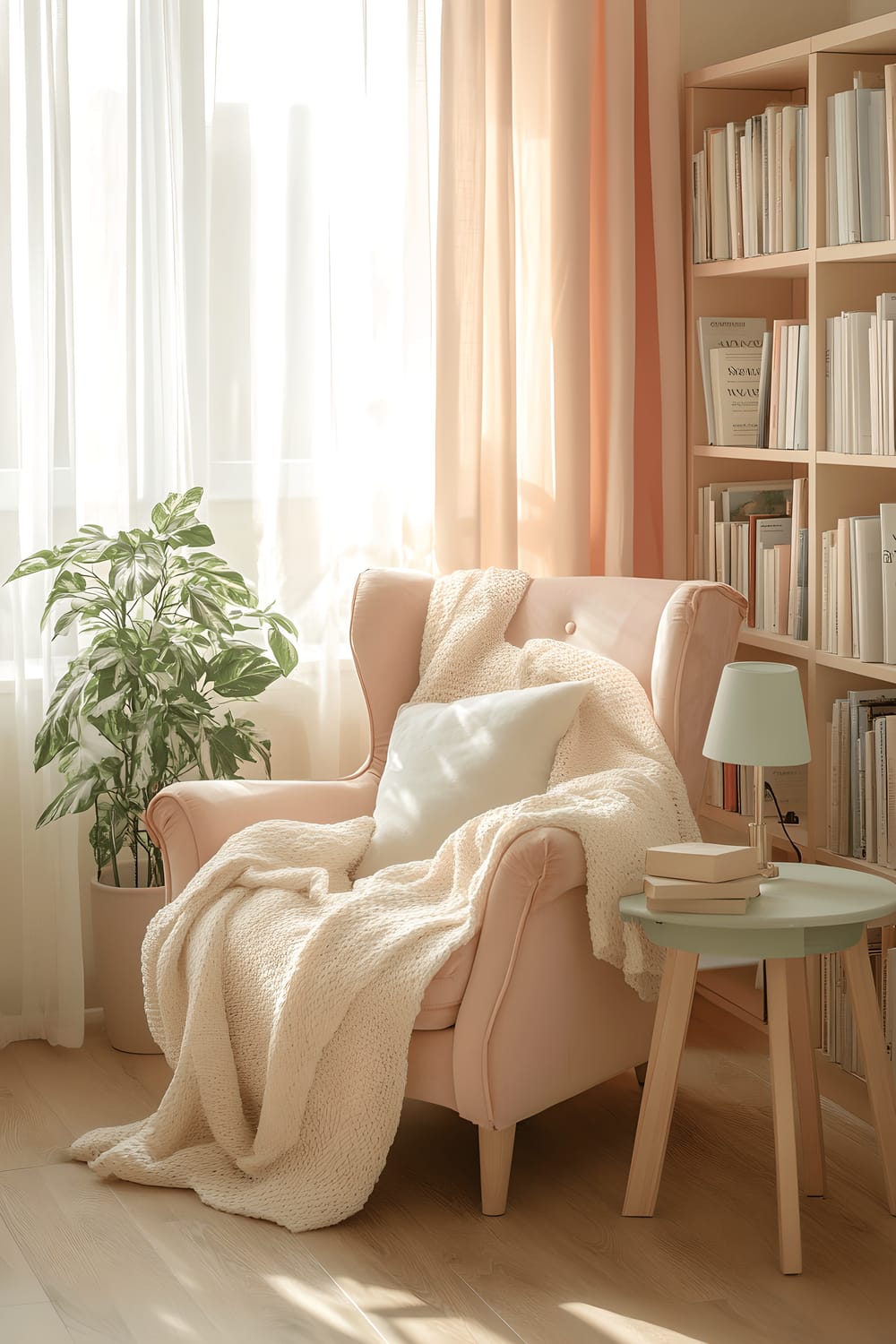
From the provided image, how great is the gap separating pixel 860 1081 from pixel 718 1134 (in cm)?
36

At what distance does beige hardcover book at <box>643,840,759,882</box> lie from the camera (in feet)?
7.70

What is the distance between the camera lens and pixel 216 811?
2.87m

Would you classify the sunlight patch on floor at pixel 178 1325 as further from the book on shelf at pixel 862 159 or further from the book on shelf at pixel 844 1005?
the book on shelf at pixel 862 159

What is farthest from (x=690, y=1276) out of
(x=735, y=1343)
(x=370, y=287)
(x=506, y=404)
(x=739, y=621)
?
(x=370, y=287)

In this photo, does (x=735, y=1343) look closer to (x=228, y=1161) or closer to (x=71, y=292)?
(x=228, y=1161)

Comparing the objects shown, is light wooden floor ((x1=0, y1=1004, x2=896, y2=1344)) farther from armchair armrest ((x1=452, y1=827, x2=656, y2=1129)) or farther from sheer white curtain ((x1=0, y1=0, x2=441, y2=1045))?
sheer white curtain ((x1=0, y1=0, x2=441, y2=1045))

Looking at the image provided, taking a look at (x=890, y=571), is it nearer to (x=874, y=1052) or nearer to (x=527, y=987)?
(x=874, y=1052)

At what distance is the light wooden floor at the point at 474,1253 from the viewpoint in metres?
2.18

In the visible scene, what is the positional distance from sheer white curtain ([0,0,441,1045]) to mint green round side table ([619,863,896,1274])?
4.24 ft

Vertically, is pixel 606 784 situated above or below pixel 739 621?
below

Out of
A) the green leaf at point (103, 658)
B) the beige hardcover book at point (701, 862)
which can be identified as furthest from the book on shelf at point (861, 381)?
the green leaf at point (103, 658)

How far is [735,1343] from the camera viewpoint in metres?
2.12

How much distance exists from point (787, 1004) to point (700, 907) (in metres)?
0.20

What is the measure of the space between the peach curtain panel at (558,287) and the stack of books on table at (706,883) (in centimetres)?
124
